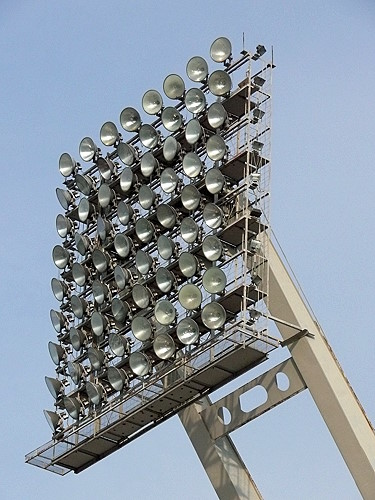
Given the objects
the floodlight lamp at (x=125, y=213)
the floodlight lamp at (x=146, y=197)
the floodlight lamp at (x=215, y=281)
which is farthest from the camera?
the floodlight lamp at (x=125, y=213)

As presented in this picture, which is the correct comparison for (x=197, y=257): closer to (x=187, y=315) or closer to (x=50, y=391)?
(x=187, y=315)

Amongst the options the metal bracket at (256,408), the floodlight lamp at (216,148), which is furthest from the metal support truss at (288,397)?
the floodlight lamp at (216,148)

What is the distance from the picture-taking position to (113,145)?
47.0 m

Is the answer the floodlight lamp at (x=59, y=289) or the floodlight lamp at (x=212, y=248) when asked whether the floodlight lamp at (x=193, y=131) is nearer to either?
the floodlight lamp at (x=212, y=248)

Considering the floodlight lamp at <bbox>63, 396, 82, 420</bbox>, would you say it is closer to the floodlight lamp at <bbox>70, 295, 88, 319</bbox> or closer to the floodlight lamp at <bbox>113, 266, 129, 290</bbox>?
the floodlight lamp at <bbox>70, 295, 88, 319</bbox>

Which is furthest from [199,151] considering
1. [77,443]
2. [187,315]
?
[77,443]

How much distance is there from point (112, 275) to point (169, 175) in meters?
2.69

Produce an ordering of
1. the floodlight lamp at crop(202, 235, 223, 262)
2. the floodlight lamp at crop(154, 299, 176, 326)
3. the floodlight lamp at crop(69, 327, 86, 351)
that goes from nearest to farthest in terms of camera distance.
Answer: the floodlight lamp at crop(202, 235, 223, 262), the floodlight lamp at crop(154, 299, 176, 326), the floodlight lamp at crop(69, 327, 86, 351)

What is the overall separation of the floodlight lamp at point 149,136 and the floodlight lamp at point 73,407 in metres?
5.33

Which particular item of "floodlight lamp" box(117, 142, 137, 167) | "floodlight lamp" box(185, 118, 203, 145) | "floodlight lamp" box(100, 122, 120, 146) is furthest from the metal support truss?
"floodlight lamp" box(100, 122, 120, 146)

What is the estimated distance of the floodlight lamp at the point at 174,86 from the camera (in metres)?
45.2

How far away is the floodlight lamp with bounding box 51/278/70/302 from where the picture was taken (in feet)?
155

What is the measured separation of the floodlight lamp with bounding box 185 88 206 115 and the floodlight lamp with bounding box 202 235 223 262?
3115 mm

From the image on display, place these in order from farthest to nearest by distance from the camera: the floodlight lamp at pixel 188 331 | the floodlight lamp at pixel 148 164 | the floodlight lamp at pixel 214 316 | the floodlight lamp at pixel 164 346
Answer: the floodlight lamp at pixel 148 164 < the floodlight lamp at pixel 164 346 < the floodlight lamp at pixel 188 331 < the floodlight lamp at pixel 214 316
